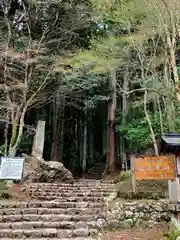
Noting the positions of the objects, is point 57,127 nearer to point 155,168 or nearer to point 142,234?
point 155,168

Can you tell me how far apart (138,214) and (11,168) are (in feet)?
15.2

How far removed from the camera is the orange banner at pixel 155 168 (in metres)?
6.33

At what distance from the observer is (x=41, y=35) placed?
12773 millimetres

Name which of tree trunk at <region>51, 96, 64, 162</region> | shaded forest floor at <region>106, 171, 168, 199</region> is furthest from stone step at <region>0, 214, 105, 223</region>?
tree trunk at <region>51, 96, 64, 162</region>

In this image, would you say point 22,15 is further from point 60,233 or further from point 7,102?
point 60,233

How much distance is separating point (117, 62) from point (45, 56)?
136 inches

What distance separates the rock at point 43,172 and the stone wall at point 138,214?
5.25m

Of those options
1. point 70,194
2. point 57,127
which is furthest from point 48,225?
point 57,127

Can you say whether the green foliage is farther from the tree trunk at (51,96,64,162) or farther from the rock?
the rock

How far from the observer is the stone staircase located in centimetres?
529

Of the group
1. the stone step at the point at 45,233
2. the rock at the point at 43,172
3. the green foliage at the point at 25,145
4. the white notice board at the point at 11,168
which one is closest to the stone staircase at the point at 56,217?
the stone step at the point at 45,233

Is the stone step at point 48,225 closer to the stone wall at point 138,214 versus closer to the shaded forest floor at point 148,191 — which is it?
the stone wall at point 138,214

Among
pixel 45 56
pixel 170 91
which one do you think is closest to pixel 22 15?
pixel 45 56

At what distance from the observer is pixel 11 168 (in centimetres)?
875
